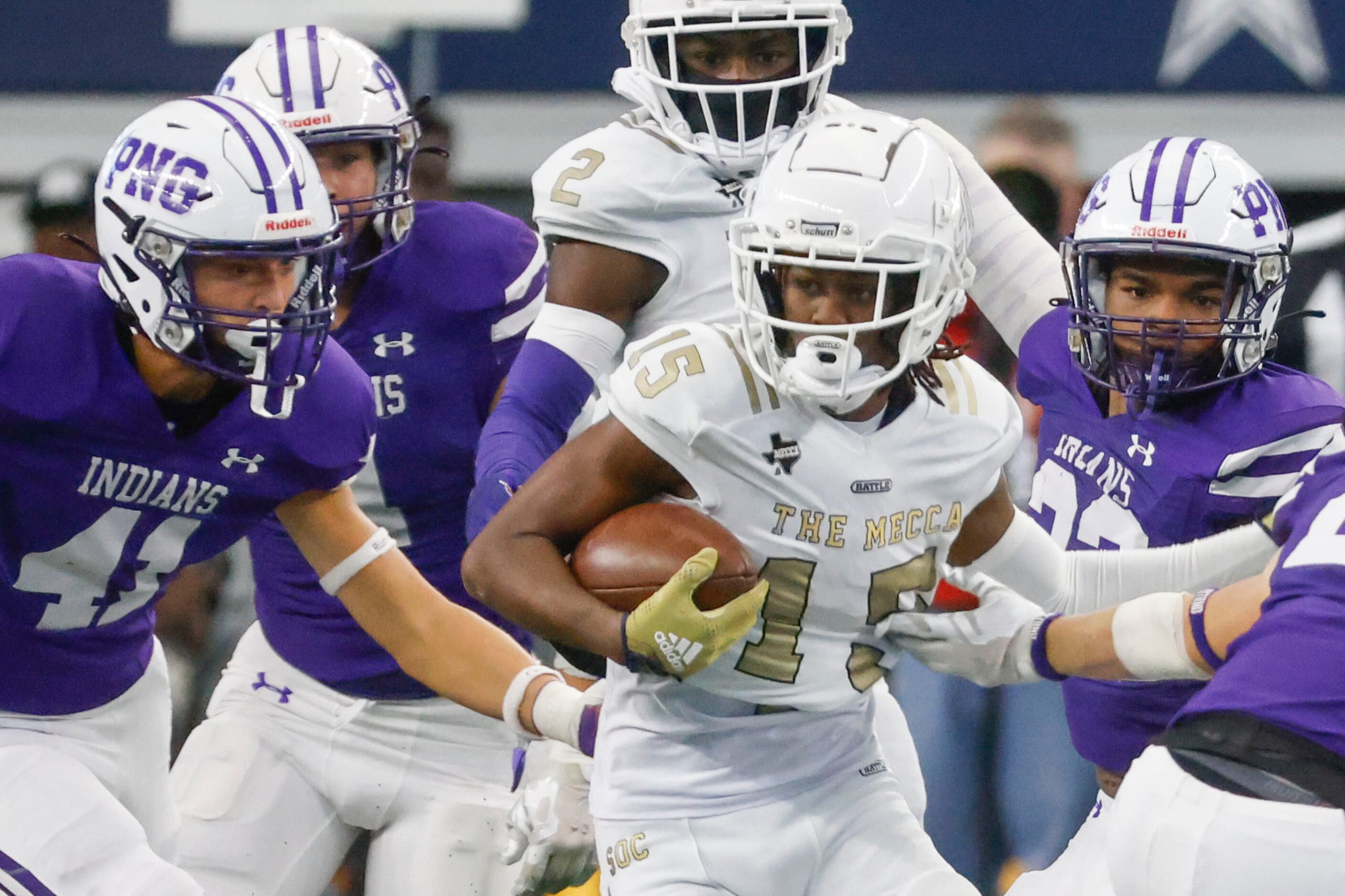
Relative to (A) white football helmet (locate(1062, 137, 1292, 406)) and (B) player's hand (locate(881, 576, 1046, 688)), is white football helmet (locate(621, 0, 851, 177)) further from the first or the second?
(B) player's hand (locate(881, 576, 1046, 688))

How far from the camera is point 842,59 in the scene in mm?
3518

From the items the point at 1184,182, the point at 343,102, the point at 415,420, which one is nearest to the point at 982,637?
the point at 1184,182

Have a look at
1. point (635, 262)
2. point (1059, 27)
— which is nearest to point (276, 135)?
point (635, 262)

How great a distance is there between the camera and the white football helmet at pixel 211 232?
115 inches

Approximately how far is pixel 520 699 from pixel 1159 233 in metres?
1.30

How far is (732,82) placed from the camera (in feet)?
11.2

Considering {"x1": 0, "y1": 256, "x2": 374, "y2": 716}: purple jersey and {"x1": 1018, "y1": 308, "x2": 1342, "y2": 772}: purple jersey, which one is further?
{"x1": 1018, "y1": 308, "x2": 1342, "y2": 772}: purple jersey

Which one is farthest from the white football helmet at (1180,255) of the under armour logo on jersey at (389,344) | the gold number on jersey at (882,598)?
the under armour logo on jersey at (389,344)

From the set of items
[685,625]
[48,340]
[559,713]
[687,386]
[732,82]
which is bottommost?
[559,713]

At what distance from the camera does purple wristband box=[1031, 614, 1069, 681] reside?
2.92m

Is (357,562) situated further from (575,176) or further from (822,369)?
(822,369)

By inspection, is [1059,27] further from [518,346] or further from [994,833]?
[518,346]

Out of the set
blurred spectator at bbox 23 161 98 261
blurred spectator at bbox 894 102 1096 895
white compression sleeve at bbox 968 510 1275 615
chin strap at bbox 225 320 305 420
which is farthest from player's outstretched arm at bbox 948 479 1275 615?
blurred spectator at bbox 23 161 98 261

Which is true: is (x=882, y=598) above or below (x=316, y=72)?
below
